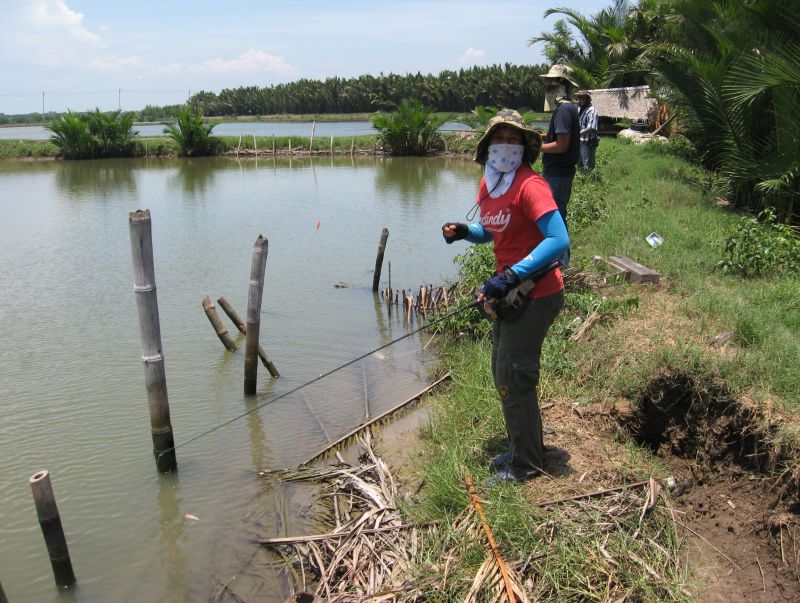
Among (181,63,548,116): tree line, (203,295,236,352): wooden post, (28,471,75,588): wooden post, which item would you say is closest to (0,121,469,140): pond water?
(181,63,548,116): tree line

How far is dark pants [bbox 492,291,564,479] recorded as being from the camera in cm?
379

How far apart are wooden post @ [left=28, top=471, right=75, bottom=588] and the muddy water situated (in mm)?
145

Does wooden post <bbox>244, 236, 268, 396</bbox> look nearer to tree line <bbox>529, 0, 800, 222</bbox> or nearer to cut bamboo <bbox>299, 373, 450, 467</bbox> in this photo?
cut bamboo <bbox>299, 373, 450, 467</bbox>

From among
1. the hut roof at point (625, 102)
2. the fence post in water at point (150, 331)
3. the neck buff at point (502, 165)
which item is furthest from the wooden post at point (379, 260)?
the hut roof at point (625, 102)

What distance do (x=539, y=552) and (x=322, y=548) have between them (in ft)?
4.81

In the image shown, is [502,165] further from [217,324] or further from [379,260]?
[379,260]

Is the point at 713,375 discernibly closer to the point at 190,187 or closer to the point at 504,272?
the point at 504,272

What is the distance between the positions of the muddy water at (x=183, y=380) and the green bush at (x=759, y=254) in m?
3.43

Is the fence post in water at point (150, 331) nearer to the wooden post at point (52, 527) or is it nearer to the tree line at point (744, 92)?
the wooden post at point (52, 527)

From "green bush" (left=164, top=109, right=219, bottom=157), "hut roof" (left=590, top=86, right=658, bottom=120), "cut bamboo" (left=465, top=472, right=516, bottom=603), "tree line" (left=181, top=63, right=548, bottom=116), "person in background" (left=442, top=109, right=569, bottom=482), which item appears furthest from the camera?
"tree line" (left=181, top=63, right=548, bottom=116)

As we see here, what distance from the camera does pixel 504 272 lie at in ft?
12.0

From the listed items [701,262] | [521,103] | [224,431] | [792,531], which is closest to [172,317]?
[224,431]

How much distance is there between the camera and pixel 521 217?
3754mm

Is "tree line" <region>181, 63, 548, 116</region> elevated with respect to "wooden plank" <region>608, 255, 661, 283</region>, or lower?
elevated
